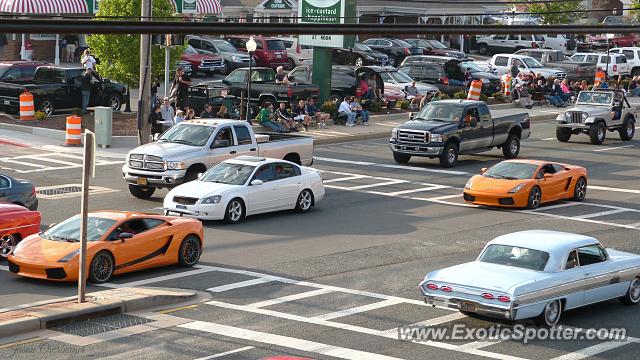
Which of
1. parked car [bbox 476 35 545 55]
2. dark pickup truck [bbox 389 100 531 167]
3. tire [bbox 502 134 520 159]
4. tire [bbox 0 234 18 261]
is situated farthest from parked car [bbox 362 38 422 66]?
tire [bbox 0 234 18 261]

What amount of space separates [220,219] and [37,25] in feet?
46.9

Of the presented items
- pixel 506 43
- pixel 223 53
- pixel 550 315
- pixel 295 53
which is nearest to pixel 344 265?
pixel 550 315

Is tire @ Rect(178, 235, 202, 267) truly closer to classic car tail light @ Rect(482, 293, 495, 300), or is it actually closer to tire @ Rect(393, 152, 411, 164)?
classic car tail light @ Rect(482, 293, 495, 300)

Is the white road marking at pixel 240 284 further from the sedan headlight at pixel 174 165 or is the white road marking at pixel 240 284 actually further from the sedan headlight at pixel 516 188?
the sedan headlight at pixel 516 188

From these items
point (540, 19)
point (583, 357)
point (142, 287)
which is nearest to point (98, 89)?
point (142, 287)

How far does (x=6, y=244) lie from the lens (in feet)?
71.8

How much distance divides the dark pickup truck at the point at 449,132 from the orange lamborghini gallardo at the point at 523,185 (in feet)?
16.5

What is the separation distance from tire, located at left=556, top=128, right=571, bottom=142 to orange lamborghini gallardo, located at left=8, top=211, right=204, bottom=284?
24174mm

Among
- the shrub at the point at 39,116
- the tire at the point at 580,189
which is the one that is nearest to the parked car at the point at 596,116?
the tire at the point at 580,189

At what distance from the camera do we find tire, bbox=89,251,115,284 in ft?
66.6

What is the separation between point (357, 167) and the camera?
36094 mm

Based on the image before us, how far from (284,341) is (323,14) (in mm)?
30945

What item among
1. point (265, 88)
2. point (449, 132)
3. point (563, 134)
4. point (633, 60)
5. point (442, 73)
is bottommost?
point (563, 134)

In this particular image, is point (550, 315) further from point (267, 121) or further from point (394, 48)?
point (394, 48)
